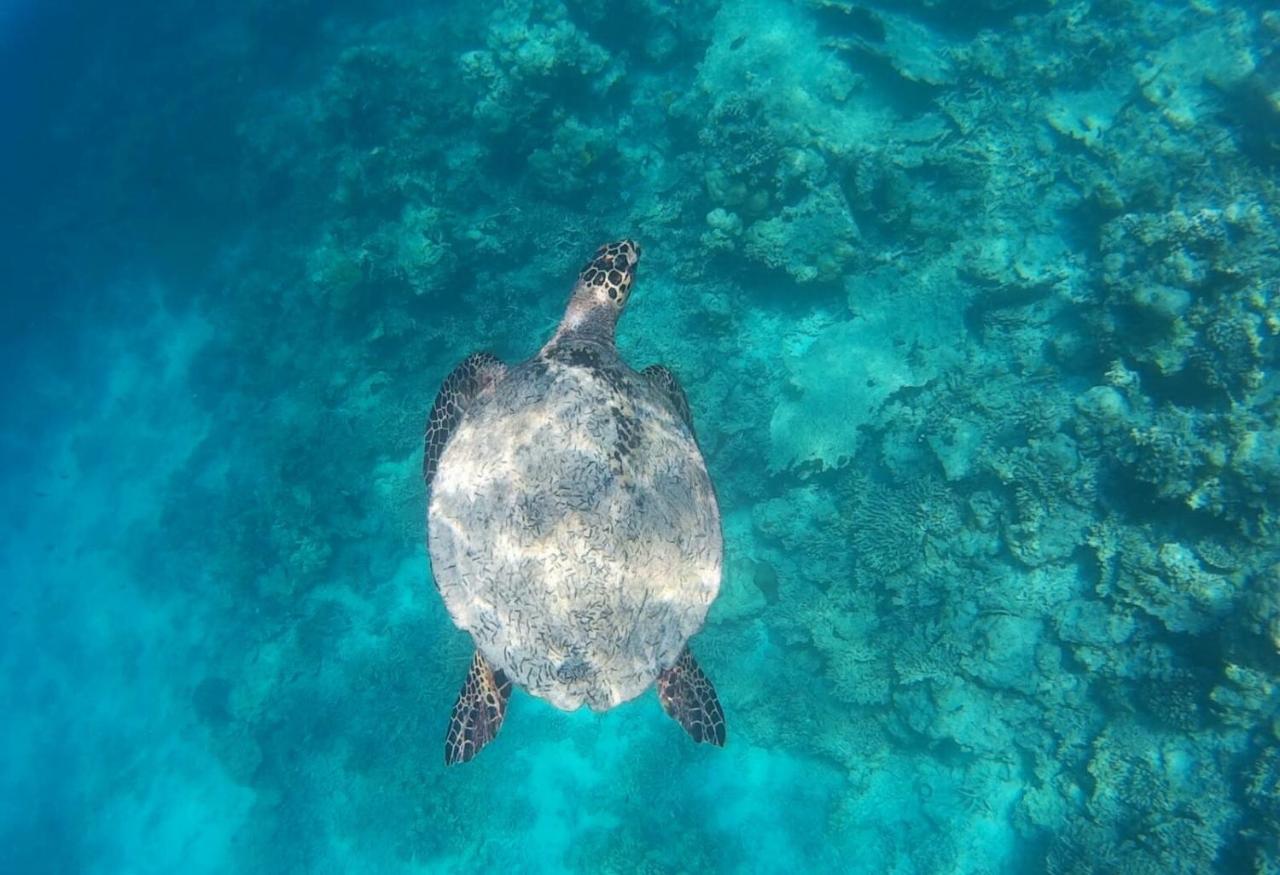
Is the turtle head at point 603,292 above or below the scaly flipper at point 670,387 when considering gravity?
above

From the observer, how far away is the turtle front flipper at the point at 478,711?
→ 5.05m

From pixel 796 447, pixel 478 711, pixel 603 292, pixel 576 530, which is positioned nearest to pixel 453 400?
pixel 603 292

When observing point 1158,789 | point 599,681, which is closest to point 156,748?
point 599,681

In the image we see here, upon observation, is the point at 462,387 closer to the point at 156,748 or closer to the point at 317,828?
the point at 317,828

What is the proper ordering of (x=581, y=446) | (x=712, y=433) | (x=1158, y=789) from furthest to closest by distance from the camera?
(x=712, y=433) → (x=1158, y=789) → (x=581, y=446)

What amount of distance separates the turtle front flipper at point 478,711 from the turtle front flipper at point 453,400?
5.87 feet

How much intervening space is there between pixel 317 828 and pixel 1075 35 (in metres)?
20.5

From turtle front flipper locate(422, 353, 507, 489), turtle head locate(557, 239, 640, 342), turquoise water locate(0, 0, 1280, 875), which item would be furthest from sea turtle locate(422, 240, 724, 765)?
turquoise water locate(0, 0, 1280, 875)

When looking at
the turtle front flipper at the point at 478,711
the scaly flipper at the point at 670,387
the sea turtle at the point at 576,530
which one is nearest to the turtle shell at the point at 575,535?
the sea turtle at the point at 576,530

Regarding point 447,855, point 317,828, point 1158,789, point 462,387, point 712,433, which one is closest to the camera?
point 462,387

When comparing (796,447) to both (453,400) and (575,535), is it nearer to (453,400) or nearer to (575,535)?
(453,400)

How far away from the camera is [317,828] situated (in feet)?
38.0

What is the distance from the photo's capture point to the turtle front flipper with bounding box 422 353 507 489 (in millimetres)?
5527

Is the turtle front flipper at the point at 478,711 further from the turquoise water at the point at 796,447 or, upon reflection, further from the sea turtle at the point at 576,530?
the turquoise water at the point at 796,447
